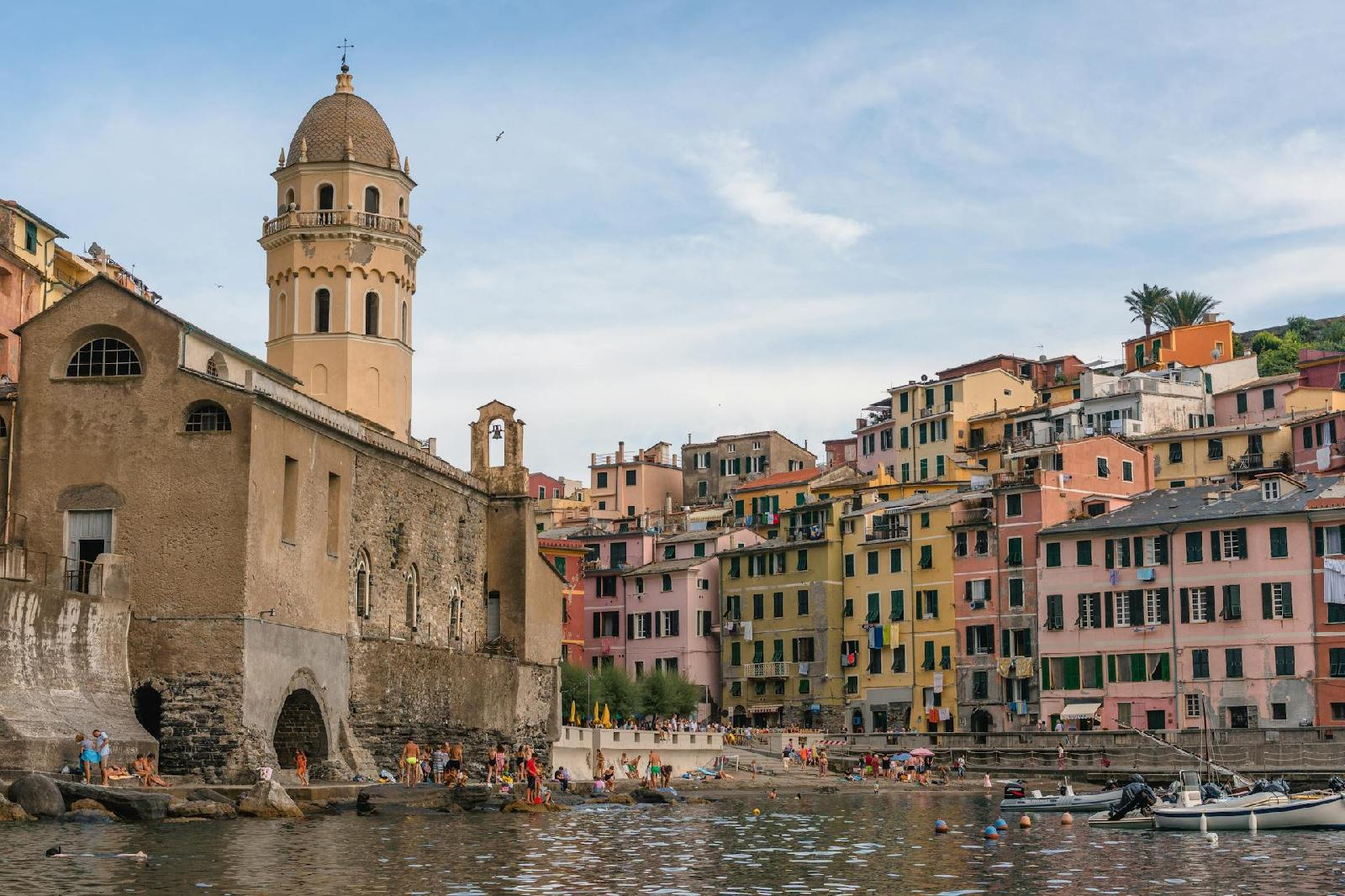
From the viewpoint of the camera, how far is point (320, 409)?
167 feet

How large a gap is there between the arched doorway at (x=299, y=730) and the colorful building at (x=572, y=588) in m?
43.1

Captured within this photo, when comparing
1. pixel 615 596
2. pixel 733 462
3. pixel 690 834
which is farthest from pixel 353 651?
pixel 733 462

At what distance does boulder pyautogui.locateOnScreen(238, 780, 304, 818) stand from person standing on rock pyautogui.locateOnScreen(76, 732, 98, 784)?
11.0 feet

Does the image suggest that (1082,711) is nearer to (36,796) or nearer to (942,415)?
(942,415)

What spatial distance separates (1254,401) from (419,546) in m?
50.0

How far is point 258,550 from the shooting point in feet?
145

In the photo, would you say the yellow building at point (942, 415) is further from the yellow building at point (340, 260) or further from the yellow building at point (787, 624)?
the yellow building at point (340, 260)

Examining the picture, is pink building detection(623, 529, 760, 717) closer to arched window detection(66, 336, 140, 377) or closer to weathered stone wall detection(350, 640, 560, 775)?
weathered stone wall detection(350, 640, 560, 775)

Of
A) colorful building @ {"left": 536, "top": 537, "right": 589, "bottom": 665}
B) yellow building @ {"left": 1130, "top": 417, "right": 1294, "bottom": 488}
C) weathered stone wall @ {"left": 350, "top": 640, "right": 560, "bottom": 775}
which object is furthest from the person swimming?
yellow building @ {"left": 1130, "top": 417, "right": 1294, "bottom": 488}

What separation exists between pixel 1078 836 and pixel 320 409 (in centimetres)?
2286

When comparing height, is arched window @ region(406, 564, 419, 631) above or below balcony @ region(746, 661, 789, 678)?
above

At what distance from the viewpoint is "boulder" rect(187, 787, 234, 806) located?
39.2m

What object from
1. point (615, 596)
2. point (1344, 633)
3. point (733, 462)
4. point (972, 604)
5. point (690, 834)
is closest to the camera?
point (690, 834)

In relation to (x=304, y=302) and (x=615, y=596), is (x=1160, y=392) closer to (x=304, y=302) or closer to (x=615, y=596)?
(x=615, y=596)
